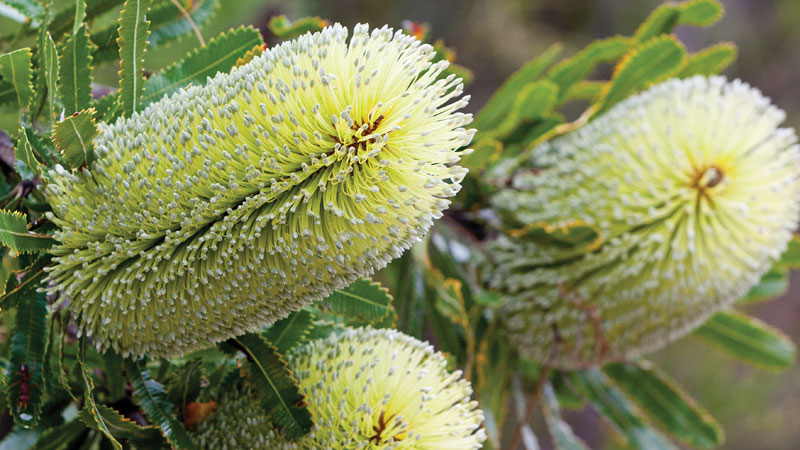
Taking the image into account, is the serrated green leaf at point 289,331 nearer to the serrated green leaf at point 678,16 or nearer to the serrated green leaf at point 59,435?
the serrated green leaf at point 59,435

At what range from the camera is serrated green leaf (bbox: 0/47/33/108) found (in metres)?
0.66

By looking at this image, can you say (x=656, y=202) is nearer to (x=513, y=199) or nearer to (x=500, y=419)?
(x=513, y=199)

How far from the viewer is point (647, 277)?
3.30ft

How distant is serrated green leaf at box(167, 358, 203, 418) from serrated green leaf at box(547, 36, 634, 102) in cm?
84

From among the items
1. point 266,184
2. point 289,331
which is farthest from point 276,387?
point 266,184

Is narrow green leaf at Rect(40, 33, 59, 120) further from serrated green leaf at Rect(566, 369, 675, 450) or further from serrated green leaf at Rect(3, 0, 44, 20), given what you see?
serrated green leaf at Rect(566, 369, 675, 450)

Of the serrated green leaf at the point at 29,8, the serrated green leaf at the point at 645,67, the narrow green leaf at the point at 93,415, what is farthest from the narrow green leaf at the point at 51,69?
the serrated green leaf at the point at 645,67

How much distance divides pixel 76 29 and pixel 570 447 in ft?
3.29

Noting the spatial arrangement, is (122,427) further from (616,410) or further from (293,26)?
(616,410)

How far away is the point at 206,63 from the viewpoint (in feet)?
2.39

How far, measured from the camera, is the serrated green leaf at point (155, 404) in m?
0.68

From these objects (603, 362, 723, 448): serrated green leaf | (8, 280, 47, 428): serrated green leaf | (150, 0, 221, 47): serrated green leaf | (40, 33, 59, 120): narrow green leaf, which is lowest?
(603, 362, 723, 448): serrated green leaf

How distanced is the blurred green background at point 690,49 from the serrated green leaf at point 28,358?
2.54 metres

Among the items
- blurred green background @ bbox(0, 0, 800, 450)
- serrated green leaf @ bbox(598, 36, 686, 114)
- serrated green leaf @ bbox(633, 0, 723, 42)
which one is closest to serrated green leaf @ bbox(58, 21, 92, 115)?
serrated green leaf @ bbox(598, 36, 686, 114)
